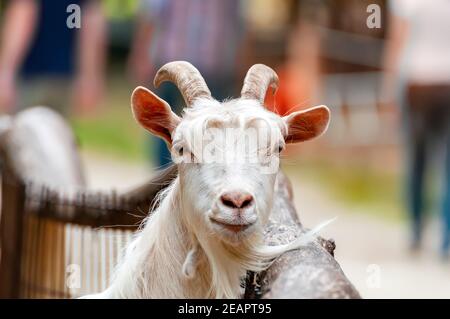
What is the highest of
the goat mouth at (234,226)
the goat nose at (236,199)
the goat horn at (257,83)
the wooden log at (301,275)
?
the goat horn at (257,83)

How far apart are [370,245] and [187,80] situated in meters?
7.77

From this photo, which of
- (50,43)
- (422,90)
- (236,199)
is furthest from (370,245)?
(236,199)

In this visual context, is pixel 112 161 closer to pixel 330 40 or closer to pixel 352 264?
pixel 330 40

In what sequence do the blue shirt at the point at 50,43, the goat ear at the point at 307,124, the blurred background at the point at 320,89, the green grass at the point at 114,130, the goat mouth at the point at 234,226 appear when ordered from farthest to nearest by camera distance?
1. the green grass at the point at 114,130
2. the blue shirt at the point at 50,43
3. the blurred background at the point at 320,89
4. the goat ear at the point at 307,124
5. the goat mouth at the point at 234,226

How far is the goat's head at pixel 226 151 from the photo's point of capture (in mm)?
3877

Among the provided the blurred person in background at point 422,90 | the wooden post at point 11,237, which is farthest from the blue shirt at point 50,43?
Answer: the wooden post at point 11,237

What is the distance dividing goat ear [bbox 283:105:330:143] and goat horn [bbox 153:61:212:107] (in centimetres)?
33

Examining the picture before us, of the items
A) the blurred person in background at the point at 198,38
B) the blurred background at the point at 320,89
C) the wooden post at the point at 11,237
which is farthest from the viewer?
the blurred background at the point at 320,89

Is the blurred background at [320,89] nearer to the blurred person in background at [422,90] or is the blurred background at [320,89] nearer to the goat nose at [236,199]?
the blurred person in background at [422,90]

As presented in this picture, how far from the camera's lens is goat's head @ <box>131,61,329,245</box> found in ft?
12.7

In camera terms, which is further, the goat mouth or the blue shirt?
the blue shirt

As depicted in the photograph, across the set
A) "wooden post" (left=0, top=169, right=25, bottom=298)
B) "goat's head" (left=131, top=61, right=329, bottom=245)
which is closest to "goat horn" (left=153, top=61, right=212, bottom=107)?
"goat's head" (left=131, top=61, right=329, bottom=245)

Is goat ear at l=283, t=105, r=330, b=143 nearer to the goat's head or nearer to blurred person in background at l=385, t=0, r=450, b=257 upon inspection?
the goat's head

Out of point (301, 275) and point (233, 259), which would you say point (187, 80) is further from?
point (301, 275)
